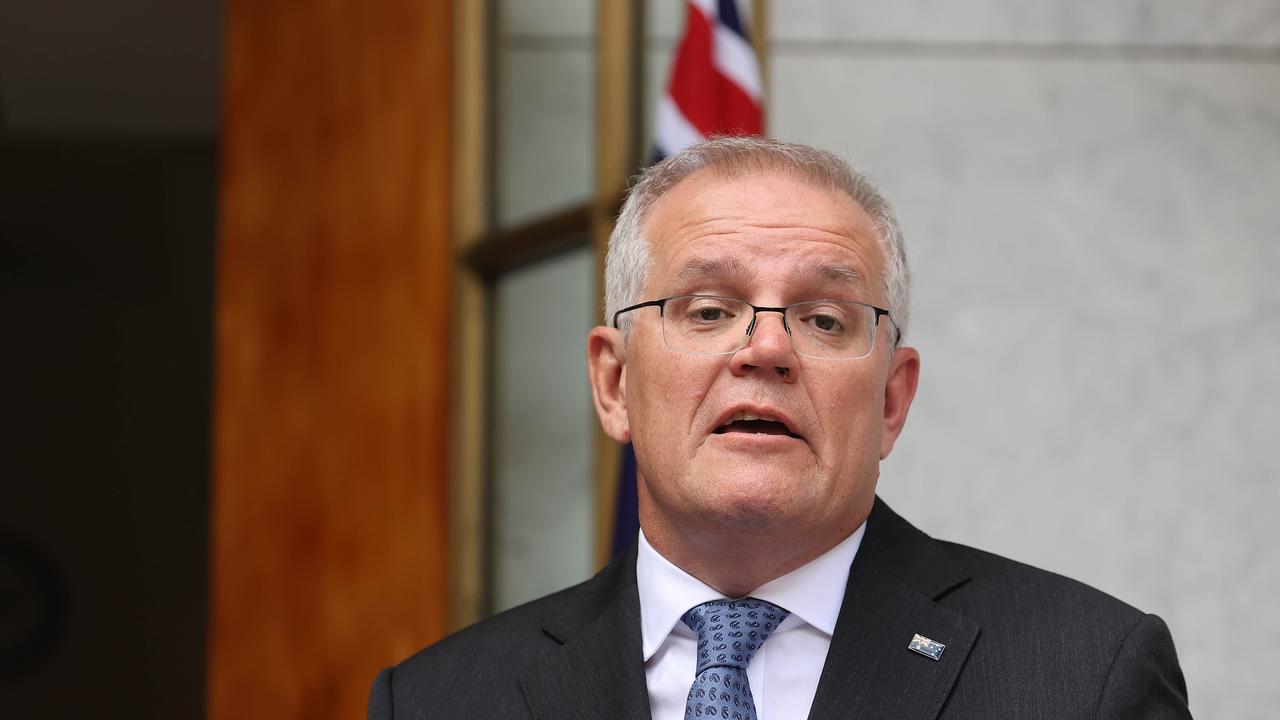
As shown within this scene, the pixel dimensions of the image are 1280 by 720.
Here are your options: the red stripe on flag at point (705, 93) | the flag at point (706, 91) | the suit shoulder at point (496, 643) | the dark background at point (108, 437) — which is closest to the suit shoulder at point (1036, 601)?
the suit shoulder at point (496, 643)

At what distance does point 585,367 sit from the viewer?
3014 mm

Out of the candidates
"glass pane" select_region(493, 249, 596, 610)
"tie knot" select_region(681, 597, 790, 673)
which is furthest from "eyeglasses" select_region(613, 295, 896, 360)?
"glass pane" select_region(493, 249, 596, 610)

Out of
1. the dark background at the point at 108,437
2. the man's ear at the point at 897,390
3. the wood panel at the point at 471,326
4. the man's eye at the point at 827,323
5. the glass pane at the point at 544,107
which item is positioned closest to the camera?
the man's eye at the point at 827,323

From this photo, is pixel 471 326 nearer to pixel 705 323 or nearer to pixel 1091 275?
pixel 1091 275

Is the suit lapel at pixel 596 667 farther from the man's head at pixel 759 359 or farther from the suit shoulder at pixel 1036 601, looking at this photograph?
the suit shoulder at pixel 1036 601

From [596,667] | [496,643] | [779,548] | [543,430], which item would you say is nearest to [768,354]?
[779,548]

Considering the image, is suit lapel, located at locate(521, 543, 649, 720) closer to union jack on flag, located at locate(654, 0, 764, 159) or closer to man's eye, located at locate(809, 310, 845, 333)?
man's eye, located at locate(809, 310, 845, 333)

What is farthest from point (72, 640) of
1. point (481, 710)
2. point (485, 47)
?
point (481, 710)

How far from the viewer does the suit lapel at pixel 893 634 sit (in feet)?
5.49

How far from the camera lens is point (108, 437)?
8156mm

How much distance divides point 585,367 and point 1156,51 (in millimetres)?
1273

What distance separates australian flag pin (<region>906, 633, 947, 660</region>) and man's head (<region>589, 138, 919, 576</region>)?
0.49 ft

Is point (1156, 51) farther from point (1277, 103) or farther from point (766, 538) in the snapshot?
point (766, 538)

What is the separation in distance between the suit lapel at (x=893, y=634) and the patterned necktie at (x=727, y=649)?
0.08 meters
